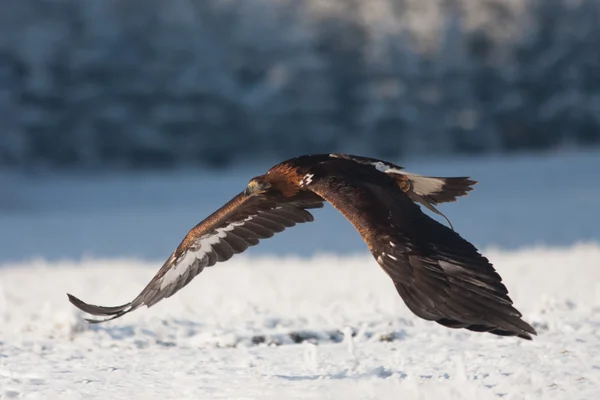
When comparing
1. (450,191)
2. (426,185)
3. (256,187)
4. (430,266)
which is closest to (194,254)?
(256,187)

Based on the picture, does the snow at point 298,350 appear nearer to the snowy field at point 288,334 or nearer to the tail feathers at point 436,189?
the snowy field at point 288,334

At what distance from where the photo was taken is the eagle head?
6.11 m

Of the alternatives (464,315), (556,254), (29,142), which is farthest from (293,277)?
(29,142)

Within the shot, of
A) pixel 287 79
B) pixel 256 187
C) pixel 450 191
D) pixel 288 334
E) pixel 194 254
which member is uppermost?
pixel 287 79

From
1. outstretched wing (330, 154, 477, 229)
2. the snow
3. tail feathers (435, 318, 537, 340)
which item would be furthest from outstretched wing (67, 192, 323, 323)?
tail feathers (435, 318, 537, 340)

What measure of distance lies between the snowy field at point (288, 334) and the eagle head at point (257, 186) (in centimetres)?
98

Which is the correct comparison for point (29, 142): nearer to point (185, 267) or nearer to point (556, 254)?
point (556, 254)

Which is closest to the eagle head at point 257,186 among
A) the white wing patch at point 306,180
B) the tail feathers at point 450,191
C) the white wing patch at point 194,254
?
the white wing patch at point 306,180

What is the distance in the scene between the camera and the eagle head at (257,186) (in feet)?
20.0

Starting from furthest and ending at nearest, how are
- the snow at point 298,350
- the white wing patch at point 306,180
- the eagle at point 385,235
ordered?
the white wing patch at point 306,180 → the snow at point 298,350 → the eagle at point 385,235

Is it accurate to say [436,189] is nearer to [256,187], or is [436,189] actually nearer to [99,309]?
[256,187]

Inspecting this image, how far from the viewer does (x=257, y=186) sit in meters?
6.11

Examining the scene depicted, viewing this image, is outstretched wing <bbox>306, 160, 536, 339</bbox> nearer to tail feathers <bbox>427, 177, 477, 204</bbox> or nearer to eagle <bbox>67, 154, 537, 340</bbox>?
eagle <bbox>67, 154, 537, 340</bbox>

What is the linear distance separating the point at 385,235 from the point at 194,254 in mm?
1825
